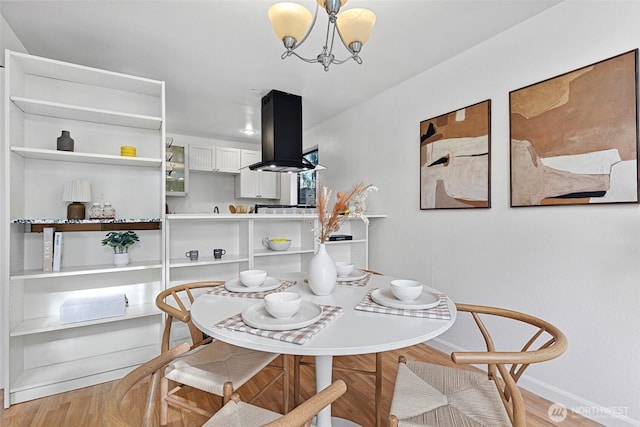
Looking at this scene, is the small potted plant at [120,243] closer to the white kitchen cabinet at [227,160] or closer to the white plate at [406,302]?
the white plate at [406,302]

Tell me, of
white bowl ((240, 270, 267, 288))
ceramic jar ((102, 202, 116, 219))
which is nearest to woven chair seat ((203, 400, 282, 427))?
white bowl ((240, 270, 267, 288))

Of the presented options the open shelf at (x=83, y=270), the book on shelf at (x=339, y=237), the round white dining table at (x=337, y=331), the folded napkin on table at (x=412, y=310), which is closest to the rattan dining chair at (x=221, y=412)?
the round white dining table at (x=337, y=331)

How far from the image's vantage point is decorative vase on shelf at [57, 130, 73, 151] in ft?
7.00

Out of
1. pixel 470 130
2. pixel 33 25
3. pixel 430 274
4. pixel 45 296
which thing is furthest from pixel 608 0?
pixel 45 296

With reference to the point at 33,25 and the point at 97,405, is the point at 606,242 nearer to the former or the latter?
the point at 97,405

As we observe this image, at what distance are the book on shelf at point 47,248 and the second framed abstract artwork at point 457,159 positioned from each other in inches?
111

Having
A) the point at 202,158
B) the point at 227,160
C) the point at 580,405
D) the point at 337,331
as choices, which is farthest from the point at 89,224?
the point at 580,405

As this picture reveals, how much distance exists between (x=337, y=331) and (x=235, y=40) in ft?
7.18

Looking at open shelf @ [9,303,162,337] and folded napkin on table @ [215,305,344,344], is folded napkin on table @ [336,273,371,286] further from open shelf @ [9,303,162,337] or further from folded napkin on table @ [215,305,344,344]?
open shelf @ [9,303,162,337]

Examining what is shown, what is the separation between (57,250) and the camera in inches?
82.3

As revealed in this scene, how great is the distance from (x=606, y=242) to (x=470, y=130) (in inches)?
44.5

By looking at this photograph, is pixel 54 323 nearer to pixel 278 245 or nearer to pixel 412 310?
pixel 278 245

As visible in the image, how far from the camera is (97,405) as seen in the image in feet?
6.22

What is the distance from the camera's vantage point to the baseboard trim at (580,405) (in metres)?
1.64
